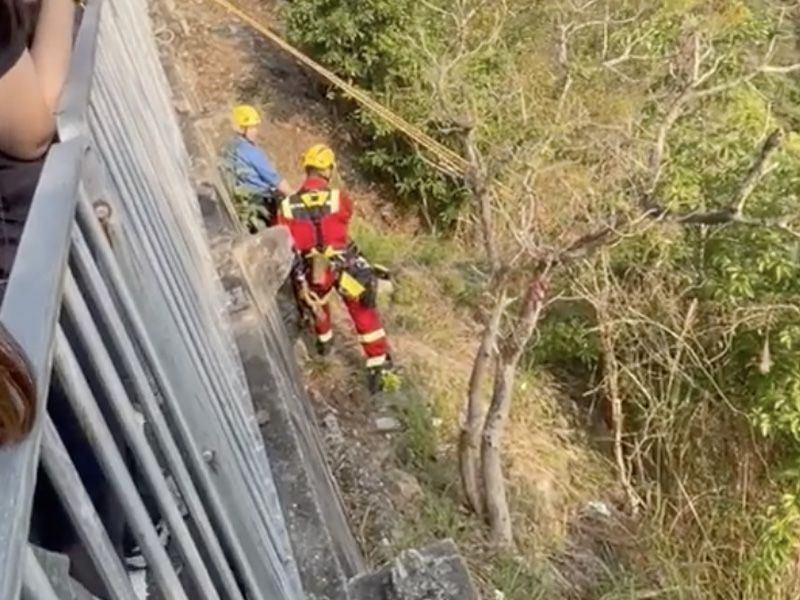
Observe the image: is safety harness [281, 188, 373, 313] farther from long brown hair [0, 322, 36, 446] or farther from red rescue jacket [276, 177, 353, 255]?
long brown hair [0, 322, 36, 446]

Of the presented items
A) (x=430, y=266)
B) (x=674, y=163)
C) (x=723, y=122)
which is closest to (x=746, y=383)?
→ (x=674, y=163)

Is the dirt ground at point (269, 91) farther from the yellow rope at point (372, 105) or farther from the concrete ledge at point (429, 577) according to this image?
the concrete ledge at point (429, 577)

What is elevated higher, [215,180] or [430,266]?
[215,180]

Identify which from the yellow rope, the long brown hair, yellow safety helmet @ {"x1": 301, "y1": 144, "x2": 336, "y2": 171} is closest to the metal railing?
the long brown hair

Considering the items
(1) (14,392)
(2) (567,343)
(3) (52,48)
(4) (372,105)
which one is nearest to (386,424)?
(2) (567,343)

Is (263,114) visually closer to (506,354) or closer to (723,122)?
(723,122)

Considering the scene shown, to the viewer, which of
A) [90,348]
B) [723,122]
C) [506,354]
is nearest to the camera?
[90,348]
